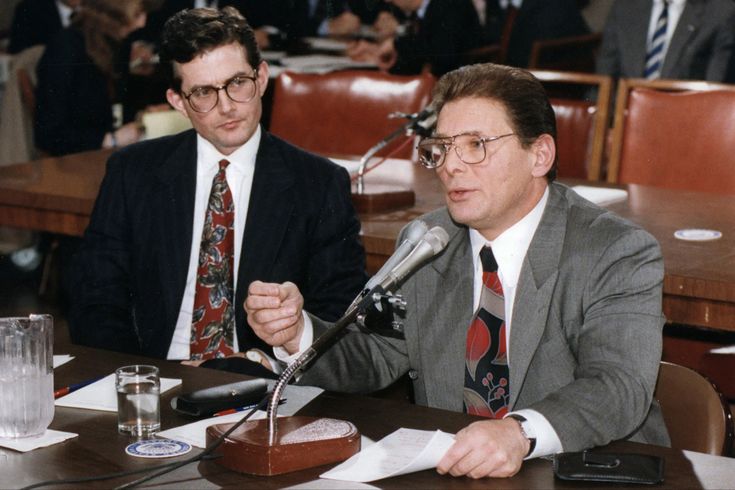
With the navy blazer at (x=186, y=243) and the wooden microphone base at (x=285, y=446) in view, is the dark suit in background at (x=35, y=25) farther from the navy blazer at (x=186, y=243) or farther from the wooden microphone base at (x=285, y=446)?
the wooden microphone base at (x=285, y=446)

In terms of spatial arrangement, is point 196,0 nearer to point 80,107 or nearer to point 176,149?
point 80,107

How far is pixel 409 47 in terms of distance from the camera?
262 inches

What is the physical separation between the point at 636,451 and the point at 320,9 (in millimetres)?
5853

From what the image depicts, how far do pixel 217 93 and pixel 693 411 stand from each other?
1.37 m

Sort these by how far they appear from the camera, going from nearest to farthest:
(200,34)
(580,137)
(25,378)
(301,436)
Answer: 1. (301,436)
2. (25,378)
3. (200,34)
4. (580,137)

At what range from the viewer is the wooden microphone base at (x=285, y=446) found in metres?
1.74

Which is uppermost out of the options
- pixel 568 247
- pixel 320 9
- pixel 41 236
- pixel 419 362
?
pixel 320 9

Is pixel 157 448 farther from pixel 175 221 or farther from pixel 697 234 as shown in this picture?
pixel 697 234

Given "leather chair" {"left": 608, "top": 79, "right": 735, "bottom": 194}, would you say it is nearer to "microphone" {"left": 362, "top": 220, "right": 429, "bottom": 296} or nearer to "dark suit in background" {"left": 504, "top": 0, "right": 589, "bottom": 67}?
"microphone" {"left": 362, "top": 220, "right": 429, "bottom": 296}

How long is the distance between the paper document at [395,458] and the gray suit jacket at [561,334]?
0.20m

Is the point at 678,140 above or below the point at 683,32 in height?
below

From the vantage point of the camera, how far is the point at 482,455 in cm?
169

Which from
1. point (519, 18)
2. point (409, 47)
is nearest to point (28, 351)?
point (409, 47)

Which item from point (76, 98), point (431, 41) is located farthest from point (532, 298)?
point (431, 41)
